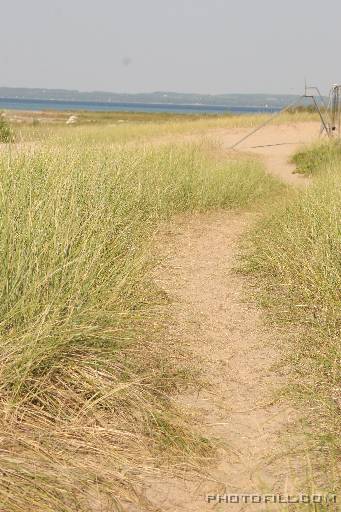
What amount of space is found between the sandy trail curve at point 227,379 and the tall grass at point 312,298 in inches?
4.6

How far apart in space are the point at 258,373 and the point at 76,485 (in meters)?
1.63

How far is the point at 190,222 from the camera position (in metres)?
8.90

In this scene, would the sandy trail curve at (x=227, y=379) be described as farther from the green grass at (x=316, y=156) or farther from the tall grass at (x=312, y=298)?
the green grass at (x=316, y=156)

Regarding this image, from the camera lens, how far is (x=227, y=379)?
3.95 meters

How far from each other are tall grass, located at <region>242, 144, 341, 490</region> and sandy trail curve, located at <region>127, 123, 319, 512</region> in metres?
A: 0.12

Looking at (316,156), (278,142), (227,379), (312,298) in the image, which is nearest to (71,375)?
(227,379)

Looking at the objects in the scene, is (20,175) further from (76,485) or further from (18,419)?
(76,485)

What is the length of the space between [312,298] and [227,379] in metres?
1.39

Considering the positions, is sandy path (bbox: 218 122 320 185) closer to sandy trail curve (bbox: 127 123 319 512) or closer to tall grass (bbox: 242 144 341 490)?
tall grass (bbox: 242 144 341 490)

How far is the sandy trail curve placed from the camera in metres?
2.80

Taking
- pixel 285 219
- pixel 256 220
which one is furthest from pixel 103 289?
pixel 256 220

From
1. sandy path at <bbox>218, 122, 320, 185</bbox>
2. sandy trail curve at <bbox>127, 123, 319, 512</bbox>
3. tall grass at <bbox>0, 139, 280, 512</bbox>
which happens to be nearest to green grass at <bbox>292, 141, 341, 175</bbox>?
sandy path at <bbox>218, 122, 320, 185</bbox>

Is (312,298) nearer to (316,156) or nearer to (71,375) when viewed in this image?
(71,375)

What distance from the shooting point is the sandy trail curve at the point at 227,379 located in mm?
2797
